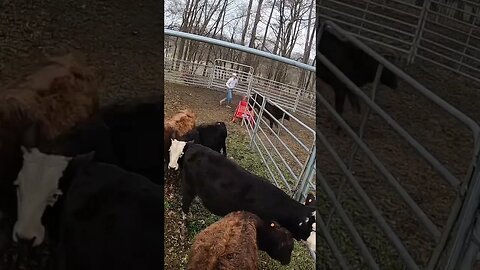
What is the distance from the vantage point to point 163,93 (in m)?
0.92

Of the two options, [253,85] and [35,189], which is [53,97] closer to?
[35,189]

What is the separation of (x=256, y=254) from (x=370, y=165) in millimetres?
279

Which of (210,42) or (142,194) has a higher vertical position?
(210,42)

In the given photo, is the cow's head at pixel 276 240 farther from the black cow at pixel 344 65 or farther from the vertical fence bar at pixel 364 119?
the black cow at pixel 344 65

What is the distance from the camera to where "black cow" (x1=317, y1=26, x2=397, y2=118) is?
0.97 meters

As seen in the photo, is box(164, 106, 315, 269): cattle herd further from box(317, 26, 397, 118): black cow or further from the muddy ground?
box(317, 26, 397, 118): black cow

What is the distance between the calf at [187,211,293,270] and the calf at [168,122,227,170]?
13 cm

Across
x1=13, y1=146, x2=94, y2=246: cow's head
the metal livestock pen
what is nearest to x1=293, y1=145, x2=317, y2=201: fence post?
the metal livestock pen

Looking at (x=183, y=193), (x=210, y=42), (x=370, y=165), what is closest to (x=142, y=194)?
(x=183, y=193)

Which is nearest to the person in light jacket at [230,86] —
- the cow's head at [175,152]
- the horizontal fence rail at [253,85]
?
the horizontal fence rail at [253,85]

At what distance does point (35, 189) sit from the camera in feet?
3.01

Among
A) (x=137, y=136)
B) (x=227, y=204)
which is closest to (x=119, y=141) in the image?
(x=137, y=136)

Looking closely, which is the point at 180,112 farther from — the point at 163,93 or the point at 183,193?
the point at 183,193

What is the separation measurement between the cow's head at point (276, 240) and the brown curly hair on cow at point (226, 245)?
0.01 m
